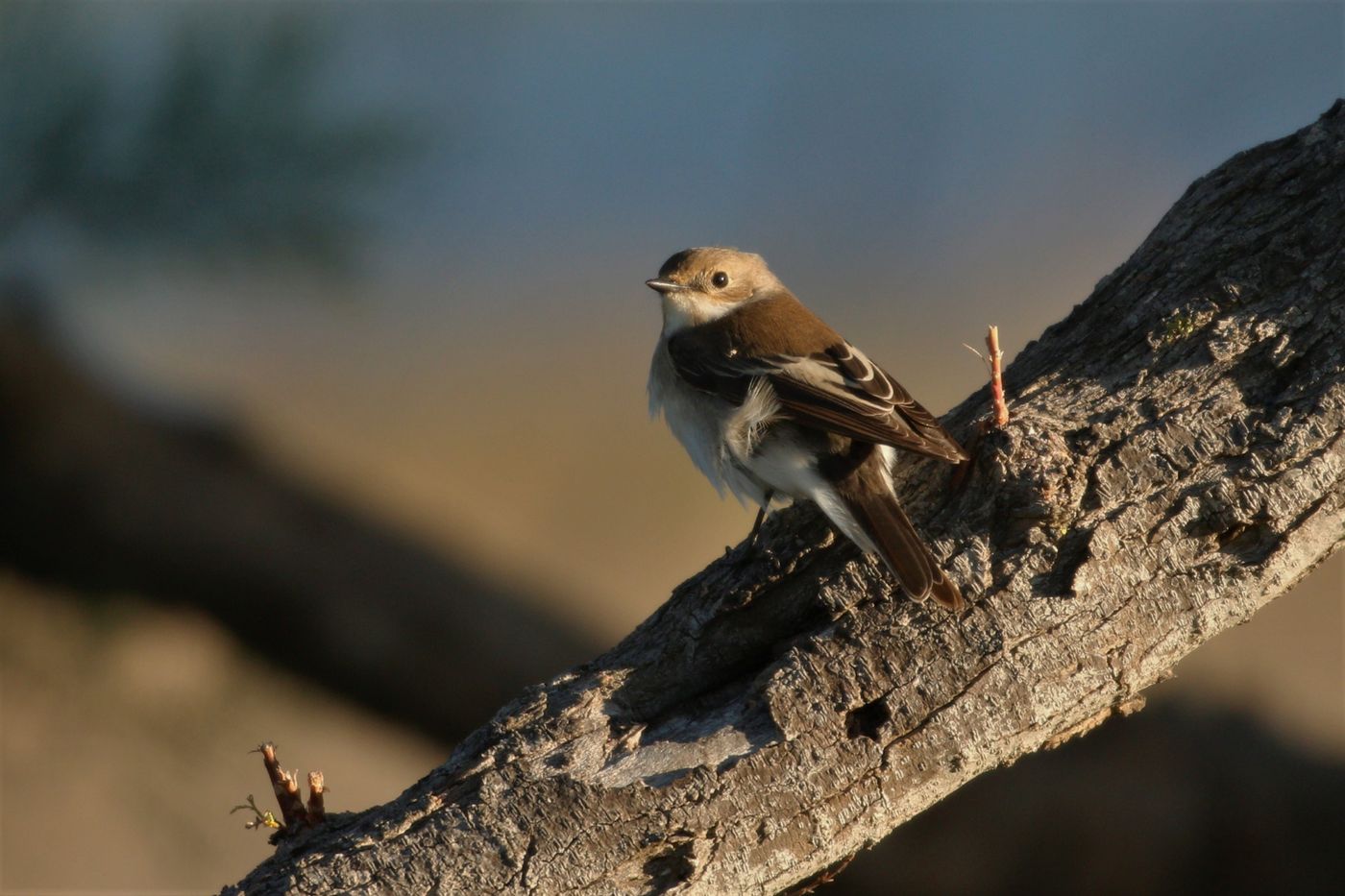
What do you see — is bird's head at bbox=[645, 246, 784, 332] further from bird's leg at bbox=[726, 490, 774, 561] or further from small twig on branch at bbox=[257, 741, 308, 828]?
small twig on branch at bbox=[257, 741, 308, 828]

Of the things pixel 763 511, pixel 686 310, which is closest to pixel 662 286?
pixel 686 310

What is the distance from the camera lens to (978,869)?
4.09 meters

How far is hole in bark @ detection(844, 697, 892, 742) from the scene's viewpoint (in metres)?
2.39

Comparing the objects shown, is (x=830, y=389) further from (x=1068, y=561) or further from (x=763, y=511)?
A: (x=1068, y=561)

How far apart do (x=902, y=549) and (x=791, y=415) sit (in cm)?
91

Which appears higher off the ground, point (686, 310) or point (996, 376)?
point (686, 310)

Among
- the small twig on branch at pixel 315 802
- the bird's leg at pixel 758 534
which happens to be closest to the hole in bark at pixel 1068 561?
the bird's leg at pixel 758 534

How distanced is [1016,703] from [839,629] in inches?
15.0

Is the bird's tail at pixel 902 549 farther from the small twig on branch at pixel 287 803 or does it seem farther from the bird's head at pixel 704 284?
the bird's head at pixel 704 284

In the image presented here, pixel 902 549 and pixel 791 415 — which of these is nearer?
pixel 902 549

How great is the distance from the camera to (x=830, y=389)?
11.0 feet

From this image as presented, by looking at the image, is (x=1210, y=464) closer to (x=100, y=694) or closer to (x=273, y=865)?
(x=273, y=865)

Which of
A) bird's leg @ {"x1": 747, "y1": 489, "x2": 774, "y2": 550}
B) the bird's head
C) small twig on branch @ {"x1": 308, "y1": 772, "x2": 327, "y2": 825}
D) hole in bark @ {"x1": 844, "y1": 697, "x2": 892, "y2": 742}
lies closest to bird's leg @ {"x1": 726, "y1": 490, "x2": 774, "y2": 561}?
bird's leg @ {"x1": 747, "y1": 489, "x2": 774, "y2": 550}

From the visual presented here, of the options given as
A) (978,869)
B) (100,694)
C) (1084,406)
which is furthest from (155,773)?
(1084,406)
